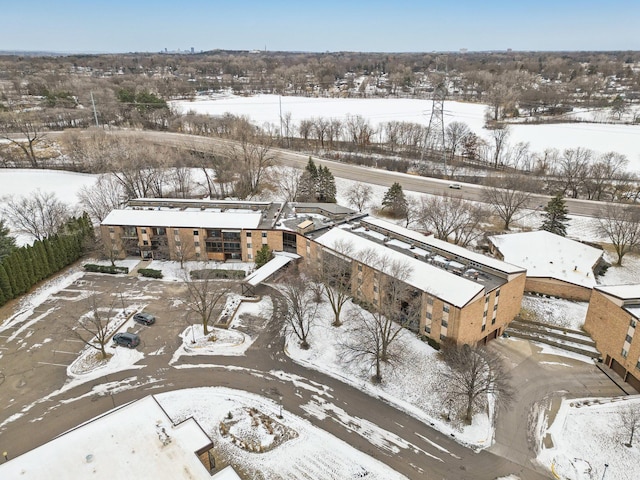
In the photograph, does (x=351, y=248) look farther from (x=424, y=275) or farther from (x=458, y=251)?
(x=458, y=251)

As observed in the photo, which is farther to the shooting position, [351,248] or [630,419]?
[351,248]

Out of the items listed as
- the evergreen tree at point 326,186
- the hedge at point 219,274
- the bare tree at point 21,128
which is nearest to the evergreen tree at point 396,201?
the evergreen tree at point 326,186

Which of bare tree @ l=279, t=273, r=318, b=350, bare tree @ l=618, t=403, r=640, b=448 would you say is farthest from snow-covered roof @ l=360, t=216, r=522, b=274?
bare tree @ l=618, t=403, r=640, b=448

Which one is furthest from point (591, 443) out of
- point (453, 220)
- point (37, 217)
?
point (37, 217)

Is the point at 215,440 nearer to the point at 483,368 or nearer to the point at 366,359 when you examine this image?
the point at 366,359

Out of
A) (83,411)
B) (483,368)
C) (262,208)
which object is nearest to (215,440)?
(83,411)

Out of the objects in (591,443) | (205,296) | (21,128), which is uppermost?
(21,128)
